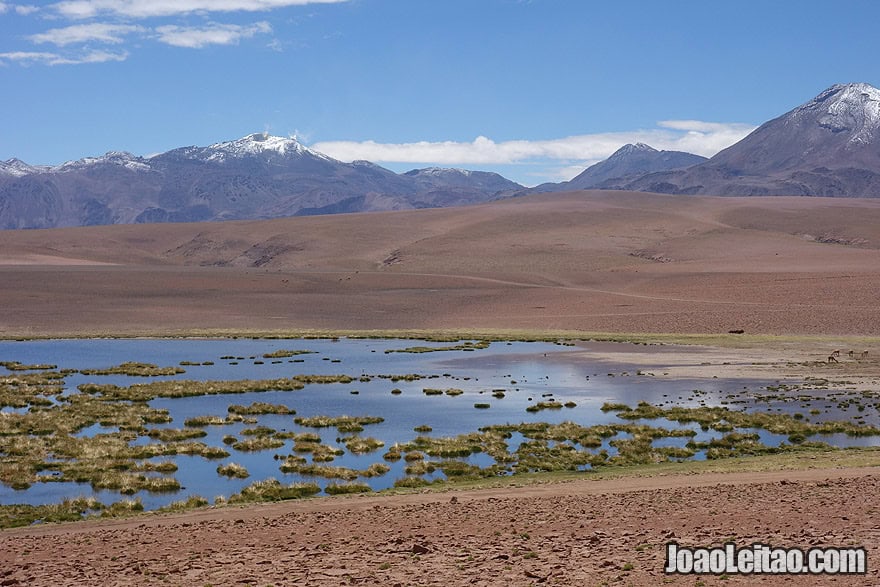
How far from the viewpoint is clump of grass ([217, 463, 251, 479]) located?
27.0 meters

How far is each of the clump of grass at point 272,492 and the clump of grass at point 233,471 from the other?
205cm

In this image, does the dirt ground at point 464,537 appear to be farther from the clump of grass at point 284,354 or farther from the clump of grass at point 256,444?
the clump of grass at point 284,354

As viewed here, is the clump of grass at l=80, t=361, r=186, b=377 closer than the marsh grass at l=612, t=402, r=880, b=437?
No

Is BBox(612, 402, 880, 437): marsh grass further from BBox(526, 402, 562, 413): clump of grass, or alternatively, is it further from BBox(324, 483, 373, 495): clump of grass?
BBox(324, 483, 373, 495): clump of grass

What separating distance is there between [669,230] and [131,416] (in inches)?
6249

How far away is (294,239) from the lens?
19325 cm

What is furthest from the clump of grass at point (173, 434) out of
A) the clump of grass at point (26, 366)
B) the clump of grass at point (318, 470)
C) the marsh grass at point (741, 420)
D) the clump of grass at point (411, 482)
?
the clump of grass at point (26, 366)

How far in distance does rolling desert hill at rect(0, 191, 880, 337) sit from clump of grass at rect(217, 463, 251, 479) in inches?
2443

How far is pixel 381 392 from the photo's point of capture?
4656cm

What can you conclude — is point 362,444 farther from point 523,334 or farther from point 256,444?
point 523,334

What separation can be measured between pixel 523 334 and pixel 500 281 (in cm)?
4632

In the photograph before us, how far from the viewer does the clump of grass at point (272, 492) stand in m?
23.6

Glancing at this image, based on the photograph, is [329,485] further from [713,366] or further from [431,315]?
[431,315]

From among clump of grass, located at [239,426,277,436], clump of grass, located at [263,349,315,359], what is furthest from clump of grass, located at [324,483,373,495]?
clump of grass, located at [263,349,315,359]
